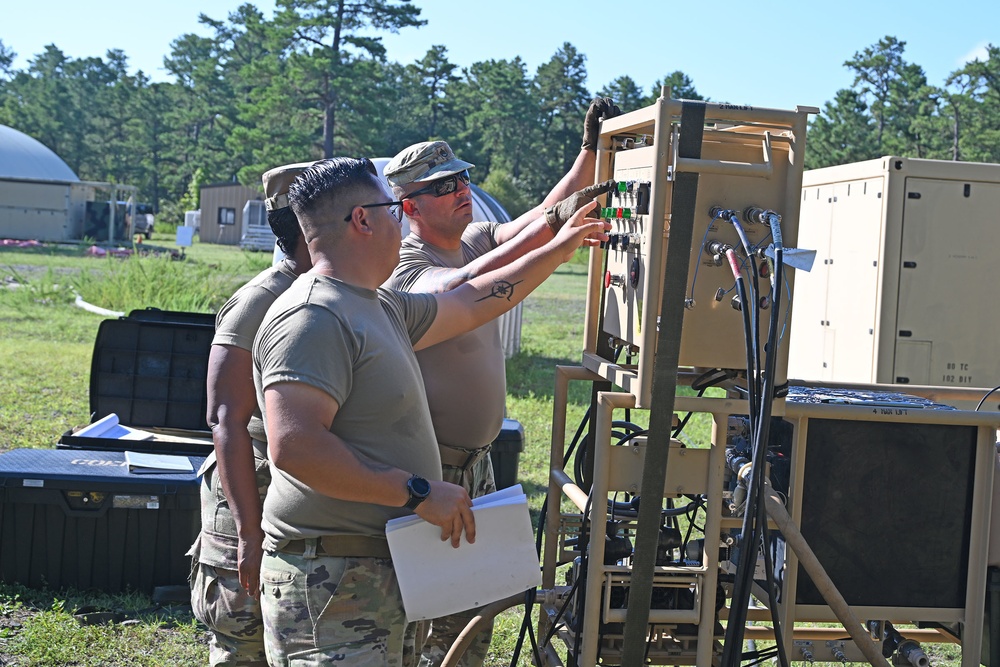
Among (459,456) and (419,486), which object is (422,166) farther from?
(419,486)

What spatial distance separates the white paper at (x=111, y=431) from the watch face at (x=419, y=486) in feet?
12.5

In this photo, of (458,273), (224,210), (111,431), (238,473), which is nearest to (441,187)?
(458,273)

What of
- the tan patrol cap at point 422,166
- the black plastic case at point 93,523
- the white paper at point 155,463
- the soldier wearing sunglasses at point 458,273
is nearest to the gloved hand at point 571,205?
the soldier wearing sunglasses at point 458,273

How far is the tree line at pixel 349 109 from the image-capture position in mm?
43781

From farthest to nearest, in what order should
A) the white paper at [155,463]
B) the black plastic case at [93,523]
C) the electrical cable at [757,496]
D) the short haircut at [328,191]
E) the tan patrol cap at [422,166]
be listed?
the white paper at [155,463], the black plastic case at [93,523], the tan patrol cap at [422,166], the electrical cable at [757,496], the short haircut at [328,191]

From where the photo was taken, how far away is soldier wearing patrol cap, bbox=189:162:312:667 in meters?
3.03

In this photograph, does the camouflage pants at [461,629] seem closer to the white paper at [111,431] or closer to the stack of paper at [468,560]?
the stack of paper at [468,560]

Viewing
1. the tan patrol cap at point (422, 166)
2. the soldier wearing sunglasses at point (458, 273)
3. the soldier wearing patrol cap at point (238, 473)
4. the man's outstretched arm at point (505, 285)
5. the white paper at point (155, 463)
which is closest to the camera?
the soldier wearing patrol cap at point (238, 473)

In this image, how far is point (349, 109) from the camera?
46938 mm

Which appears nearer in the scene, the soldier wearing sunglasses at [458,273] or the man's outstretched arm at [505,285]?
the man's outstretched arm at [505,285]

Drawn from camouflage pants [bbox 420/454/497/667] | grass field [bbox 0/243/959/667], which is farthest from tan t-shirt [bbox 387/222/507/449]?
grass field [bbox 0/243/959/667]

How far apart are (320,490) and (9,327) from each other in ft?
48.6

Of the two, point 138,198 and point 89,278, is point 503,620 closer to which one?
point 89,278

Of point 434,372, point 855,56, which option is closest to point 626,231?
point 434,372
